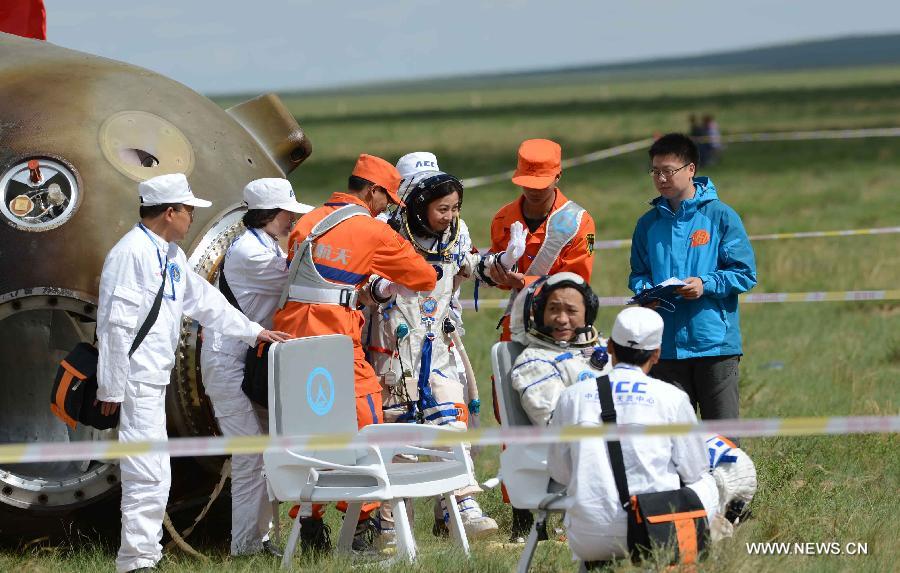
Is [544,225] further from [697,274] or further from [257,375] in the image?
[257,375]

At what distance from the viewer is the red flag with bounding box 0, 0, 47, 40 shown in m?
9.45

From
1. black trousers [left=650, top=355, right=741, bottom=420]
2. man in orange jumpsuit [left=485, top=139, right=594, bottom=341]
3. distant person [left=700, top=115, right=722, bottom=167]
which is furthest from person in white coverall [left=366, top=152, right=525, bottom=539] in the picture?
distant person [left=700, top=115, right=722, bottom=167]

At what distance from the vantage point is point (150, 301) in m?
6.17

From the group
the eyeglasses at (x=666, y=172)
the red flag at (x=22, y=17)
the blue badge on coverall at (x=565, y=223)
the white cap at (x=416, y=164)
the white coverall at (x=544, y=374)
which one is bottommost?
the white coverall at (x=544, y=374)

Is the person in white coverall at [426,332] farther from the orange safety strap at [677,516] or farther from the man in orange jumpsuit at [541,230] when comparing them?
the orange safety strap at [677,516]

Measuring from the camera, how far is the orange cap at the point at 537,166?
291 inches

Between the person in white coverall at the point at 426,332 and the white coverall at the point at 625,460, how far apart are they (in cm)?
166

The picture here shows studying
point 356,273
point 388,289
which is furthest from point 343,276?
point 388,289

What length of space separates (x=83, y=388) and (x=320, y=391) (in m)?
1.01

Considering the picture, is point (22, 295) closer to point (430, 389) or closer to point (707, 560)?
point (430, 389)

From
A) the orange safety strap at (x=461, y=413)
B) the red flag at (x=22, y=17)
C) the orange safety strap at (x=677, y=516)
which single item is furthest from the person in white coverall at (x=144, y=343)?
the red flag at (x=22, y=17)

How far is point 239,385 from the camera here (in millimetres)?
6777

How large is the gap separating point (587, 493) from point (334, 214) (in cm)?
199

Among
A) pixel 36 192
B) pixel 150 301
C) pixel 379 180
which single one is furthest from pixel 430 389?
pixel 36 192
